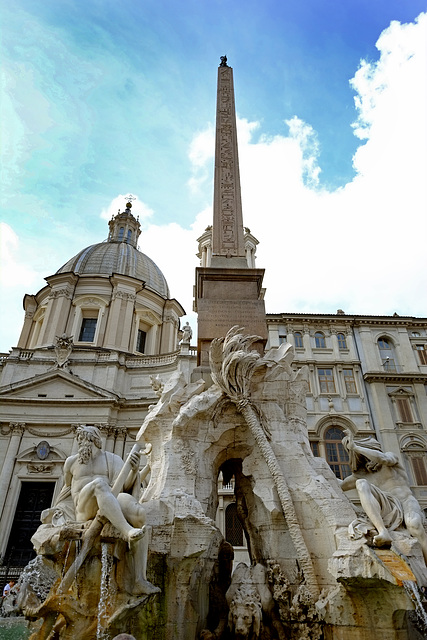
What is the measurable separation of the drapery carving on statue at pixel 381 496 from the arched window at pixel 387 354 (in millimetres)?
17905

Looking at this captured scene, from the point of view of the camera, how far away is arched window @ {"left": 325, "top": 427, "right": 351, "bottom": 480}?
19.2 metres

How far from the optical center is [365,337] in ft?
75.9

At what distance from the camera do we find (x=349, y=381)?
71.3ft

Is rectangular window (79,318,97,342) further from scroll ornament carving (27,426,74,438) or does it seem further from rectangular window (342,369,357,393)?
rectangular window (342,369,357,393)

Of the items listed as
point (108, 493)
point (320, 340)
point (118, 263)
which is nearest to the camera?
point (108, 493)

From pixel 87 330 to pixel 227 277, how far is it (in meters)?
22.8

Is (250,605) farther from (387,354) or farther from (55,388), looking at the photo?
(55,388)

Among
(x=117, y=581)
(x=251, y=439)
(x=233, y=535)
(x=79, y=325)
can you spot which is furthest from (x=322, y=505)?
(x=79, y=325)

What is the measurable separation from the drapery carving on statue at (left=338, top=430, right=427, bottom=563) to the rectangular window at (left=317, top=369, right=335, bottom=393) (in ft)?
52.4

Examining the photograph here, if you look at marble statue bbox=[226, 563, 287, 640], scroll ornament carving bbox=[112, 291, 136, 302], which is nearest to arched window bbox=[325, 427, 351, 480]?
marble statue bbox=[226, 563, 287, 640]

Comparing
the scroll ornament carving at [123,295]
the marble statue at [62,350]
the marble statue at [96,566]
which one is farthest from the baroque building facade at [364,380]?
the marble statue at [96,566]

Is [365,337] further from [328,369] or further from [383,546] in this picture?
[383,546]

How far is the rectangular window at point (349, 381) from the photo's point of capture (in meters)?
21.4

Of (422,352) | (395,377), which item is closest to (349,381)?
(395,377)
